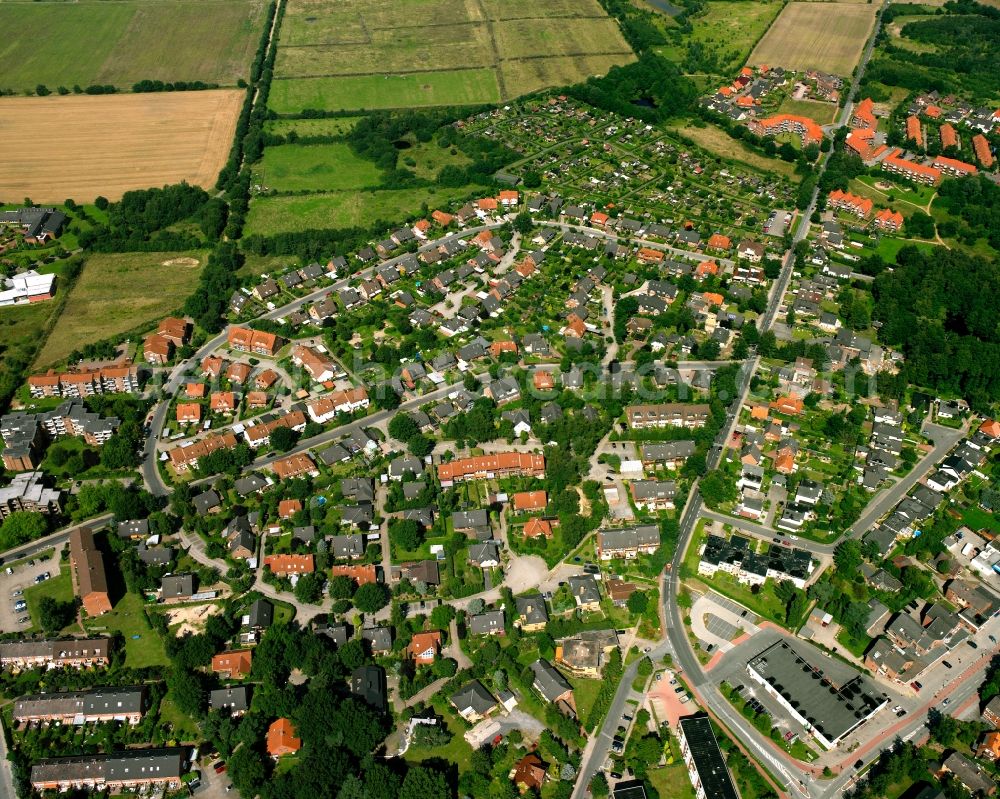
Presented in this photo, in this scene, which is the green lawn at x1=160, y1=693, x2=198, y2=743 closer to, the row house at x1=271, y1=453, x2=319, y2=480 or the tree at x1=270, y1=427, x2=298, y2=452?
the row house at x1=271, y1=453, x2=319, y2=480

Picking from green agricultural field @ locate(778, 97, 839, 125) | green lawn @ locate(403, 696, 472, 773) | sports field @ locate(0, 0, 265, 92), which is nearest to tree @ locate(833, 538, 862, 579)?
green lawn @ locate(403, 696, 472, 773)

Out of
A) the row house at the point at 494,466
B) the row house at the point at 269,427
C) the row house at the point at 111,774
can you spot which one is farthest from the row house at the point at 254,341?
the row house at the point at 111,774

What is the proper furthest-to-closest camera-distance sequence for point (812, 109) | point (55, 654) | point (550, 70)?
1. point (550, 70)
2. point (812, 109)
3. point (55, 654)

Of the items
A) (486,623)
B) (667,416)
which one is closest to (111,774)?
(486,623)

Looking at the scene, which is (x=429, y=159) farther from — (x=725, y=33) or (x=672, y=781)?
(x=672, y=781)

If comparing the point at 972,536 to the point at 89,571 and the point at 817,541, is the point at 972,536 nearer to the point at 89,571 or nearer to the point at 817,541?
the point at 817,541

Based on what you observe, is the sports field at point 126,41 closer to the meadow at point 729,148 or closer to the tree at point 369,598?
the meadow at point 729,148
